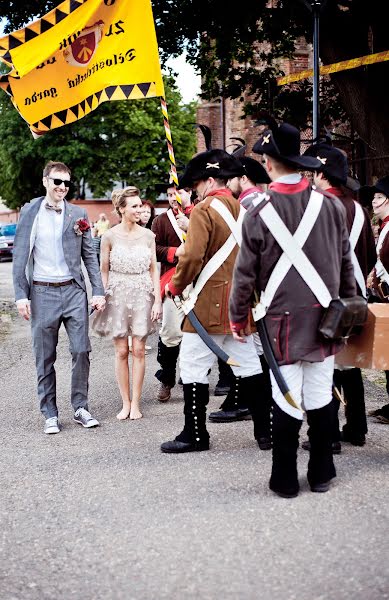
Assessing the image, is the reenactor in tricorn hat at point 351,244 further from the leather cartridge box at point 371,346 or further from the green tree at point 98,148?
the green tree at point 98,148

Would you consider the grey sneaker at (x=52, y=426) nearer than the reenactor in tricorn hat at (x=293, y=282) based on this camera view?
No

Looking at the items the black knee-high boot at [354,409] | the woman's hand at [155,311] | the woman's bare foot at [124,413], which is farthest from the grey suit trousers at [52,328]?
the black knee-high boot at [354,409]

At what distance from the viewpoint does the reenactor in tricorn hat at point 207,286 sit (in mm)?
6098

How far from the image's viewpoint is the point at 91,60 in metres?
7.61

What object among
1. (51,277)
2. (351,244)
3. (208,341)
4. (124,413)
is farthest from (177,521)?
(51,277)

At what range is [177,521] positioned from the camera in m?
4.73

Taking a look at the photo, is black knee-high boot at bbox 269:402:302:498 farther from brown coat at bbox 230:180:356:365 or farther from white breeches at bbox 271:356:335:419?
brown coat at bbox 230:180:356:365

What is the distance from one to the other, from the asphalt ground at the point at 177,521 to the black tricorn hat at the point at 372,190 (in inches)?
73.1

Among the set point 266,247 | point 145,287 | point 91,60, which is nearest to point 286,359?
point 266,247

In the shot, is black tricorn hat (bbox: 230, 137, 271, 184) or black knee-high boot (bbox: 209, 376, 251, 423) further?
black knee-high boot (bbox: 209, 376, 251, 423)

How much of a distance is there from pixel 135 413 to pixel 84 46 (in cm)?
322

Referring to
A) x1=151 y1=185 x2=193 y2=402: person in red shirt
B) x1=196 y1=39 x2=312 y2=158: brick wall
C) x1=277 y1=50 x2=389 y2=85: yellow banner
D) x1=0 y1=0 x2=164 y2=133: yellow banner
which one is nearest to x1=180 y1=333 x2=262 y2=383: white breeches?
x1=151 y1=185 x2=193 y2=402: person in red shirt

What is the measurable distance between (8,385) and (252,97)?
871 cm

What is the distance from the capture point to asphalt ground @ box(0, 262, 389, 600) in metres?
3.92
